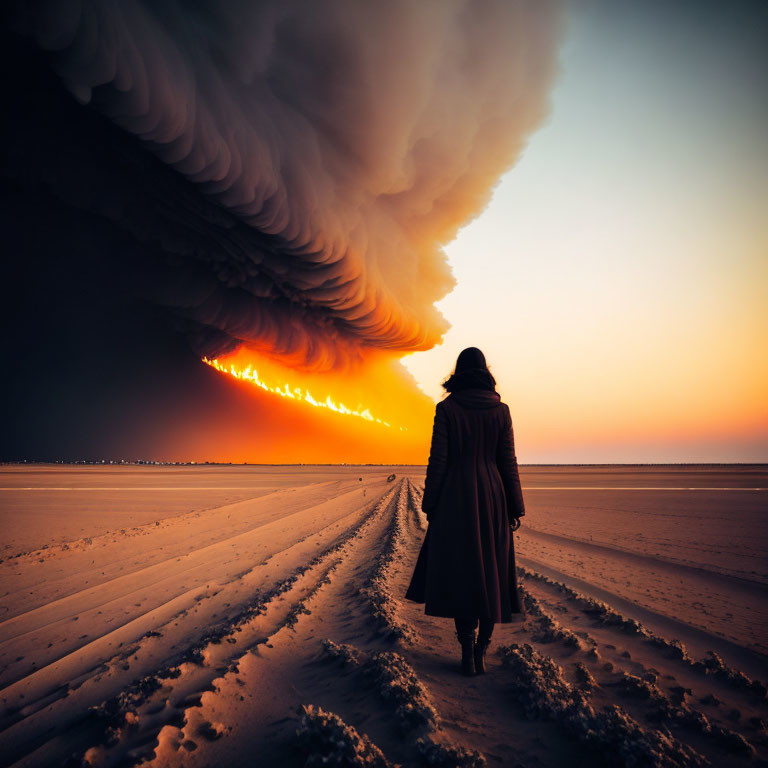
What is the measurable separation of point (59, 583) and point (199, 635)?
274cm

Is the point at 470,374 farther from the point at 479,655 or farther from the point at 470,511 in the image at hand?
the point at 479,655

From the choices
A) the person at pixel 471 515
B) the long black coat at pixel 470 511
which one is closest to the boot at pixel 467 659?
the person at pixel 471 515

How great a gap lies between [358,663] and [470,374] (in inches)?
85.8

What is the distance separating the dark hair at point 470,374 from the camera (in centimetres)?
293

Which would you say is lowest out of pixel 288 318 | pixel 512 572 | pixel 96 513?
pixel 96 513

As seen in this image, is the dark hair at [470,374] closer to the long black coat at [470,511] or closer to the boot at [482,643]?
the long black coat at [470,511]

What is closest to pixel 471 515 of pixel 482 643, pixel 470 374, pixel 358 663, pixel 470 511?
pixel 470 511

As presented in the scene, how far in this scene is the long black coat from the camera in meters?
2.68

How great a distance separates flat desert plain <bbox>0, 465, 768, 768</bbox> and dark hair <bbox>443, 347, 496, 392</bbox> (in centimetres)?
190

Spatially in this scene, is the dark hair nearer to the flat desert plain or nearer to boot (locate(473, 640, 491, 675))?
boot (locate(473, 640, 491, 675))

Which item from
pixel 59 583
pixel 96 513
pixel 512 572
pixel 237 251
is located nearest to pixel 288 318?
pixel 237 251

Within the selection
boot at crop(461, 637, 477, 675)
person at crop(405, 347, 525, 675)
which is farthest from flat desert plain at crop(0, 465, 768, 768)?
person at crop(405, 347, 525, 675)

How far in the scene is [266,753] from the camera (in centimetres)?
193

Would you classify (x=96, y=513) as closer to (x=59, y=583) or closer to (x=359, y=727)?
(x=59, y=583)
